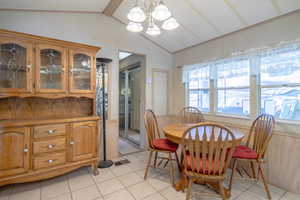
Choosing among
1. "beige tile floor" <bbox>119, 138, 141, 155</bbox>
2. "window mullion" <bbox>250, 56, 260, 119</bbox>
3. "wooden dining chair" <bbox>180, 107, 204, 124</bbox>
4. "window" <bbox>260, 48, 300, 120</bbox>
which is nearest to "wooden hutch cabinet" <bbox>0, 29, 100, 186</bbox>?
"beige tile floor" <bbox>119, 138, 141, 155</bbox>

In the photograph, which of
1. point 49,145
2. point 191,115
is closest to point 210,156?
point 191,115

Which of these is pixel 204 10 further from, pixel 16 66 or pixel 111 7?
pixel 16 66

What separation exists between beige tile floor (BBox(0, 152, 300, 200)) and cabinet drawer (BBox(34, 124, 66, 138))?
722 mm

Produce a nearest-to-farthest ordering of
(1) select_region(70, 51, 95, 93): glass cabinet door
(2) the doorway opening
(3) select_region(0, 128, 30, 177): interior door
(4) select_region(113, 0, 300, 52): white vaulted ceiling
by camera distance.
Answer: (3) select_region(0, 128, 30, 177): interior door
(4) select_region(113, 0, 300, 52): white vaulted ceiling
(1) select_region(70, 51, 95, 93): glass cabinet door
(2) the doorway opening

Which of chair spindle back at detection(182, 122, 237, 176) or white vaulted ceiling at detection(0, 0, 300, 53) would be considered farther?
white vaulted ceiling at detection(0, 0, 300, 53)

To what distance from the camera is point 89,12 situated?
269cm

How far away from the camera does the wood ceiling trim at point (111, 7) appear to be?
249 cm

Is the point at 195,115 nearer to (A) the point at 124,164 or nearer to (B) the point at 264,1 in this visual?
(A) the point at 124,164

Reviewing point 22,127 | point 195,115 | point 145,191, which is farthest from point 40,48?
point 195,115

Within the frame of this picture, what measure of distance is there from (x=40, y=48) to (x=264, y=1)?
297 centimetres

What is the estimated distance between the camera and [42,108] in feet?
7.45

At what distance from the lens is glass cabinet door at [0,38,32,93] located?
188 centimetres

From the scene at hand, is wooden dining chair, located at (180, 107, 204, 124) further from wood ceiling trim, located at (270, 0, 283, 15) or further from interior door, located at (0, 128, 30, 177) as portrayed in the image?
interior door, located at (0, 128, 30, 177)

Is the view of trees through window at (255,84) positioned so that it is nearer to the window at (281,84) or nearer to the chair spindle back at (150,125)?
the window at (281,84)
